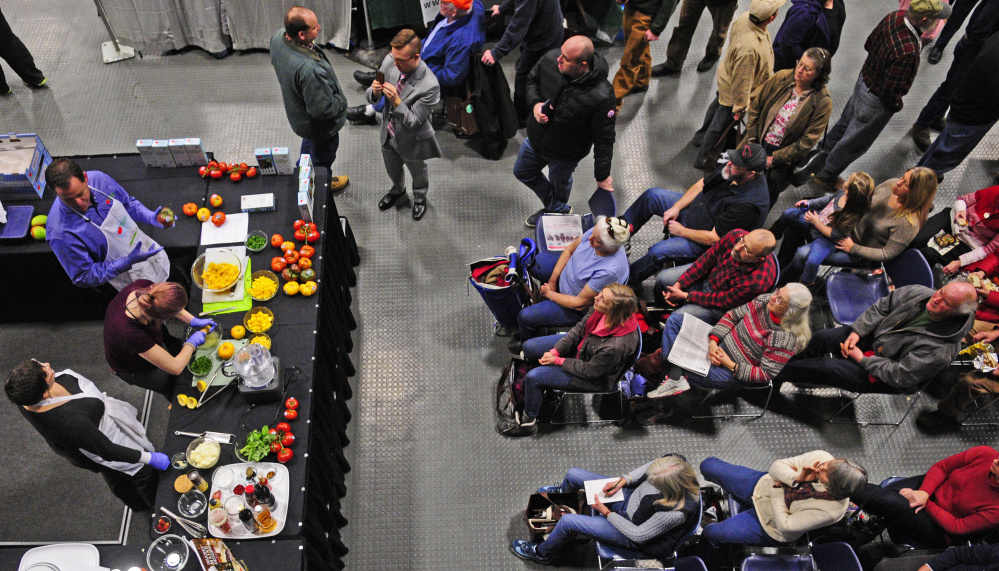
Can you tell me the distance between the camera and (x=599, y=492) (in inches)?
147

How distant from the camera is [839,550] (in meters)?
3.46

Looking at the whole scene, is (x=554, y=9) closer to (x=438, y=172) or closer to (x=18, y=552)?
(x=438, y=172)

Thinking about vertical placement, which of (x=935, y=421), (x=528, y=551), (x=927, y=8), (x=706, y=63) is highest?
(x=927, y=8)

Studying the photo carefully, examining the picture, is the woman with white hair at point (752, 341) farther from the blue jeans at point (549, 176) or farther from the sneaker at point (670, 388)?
the blue jeans at point (549, 176)

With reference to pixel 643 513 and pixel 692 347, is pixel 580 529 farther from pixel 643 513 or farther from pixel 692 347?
pixel 692 347

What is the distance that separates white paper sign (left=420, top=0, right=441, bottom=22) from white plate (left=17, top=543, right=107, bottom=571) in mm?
5055

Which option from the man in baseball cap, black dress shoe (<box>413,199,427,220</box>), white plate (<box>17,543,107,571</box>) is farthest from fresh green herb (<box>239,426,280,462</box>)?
the man in baseball cap

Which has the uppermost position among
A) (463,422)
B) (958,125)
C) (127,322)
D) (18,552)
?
(958,125)

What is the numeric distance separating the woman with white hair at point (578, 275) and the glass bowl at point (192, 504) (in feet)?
7.38

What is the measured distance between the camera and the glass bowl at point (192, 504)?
336cm

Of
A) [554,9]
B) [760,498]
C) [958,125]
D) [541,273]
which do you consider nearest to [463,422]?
Answer: [541,273]

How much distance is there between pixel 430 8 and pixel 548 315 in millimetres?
3449

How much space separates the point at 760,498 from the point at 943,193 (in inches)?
152

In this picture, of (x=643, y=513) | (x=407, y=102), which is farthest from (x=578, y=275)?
(x=407, y=102)
